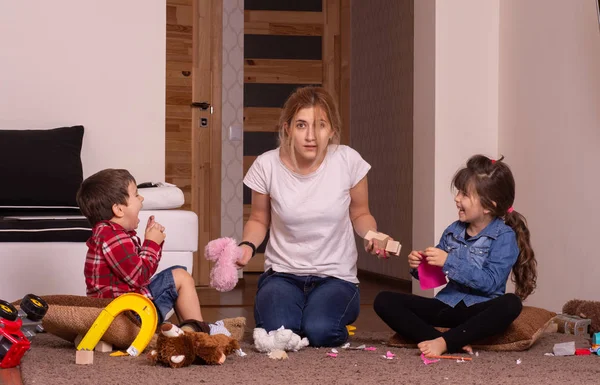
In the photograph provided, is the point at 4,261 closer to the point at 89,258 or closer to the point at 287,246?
the point at 89,258

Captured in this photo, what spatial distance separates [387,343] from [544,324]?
484mm

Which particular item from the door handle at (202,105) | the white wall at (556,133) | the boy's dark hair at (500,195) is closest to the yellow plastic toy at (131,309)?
the boy's dark hair at (500,195)

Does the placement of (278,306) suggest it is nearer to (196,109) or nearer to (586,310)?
(586,310)

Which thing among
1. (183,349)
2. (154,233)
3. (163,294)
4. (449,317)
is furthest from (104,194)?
(449,317)

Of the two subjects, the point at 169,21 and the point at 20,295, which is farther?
the point at 169,21

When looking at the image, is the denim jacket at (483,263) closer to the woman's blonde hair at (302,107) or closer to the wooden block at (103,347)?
the woman's blonde hair at (302,107)

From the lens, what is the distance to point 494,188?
2.47m

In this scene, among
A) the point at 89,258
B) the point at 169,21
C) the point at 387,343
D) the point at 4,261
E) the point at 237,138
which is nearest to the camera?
the point at 89,258

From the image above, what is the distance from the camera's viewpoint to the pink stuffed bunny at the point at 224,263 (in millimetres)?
2449

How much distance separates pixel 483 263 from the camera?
246cm

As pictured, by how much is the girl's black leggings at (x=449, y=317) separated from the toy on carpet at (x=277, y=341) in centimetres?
31

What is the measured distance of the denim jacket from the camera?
2.40 m

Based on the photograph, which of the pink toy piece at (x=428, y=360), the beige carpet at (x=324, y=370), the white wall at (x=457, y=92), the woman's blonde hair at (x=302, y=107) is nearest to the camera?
the beige carpet at (x=324, y=370)

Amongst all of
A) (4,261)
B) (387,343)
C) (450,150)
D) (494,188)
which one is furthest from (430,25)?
(4,261)
